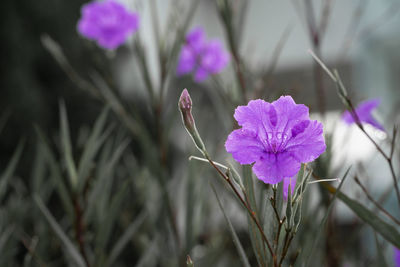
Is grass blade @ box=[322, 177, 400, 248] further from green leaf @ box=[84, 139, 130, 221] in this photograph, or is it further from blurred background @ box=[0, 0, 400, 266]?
green leaf @ box=[84, 139, 130, 221]

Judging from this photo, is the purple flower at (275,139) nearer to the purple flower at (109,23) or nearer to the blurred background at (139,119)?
the blurred background at (139,119)

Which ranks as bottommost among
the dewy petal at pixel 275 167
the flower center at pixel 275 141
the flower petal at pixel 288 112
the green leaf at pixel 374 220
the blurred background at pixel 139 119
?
the blurred background at pixel 139 119

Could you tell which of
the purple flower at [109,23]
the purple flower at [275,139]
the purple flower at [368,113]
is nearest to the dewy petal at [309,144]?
the purple flower at [275,139]

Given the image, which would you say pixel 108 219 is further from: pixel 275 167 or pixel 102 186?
pixel 275 167

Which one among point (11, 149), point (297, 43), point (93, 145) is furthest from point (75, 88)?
point (297, 43)

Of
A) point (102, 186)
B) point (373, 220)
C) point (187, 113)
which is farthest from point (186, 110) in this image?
point (102, 186)

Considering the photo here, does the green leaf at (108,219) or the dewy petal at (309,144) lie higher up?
the dewy petal at (309,144)

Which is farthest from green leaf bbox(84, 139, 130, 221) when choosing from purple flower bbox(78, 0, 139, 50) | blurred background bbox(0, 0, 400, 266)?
purple flower bbox(78, 0, 139, 50)
